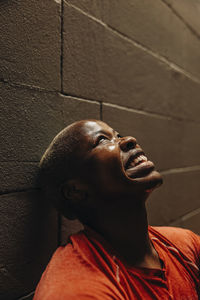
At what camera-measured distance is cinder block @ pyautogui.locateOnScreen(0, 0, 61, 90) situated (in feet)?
3.53

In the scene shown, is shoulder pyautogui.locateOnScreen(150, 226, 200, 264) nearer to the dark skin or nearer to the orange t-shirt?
the orange t-shirt

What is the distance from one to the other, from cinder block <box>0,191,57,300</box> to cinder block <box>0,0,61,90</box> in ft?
1.51

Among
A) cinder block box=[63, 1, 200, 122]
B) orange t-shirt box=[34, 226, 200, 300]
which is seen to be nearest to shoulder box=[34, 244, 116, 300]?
orange t-shirt box=[34, 226, 200, 300]

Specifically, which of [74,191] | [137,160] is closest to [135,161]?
[137,160]

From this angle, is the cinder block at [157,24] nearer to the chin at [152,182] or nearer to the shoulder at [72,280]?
the chin at [152,182]

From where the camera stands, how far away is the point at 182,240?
1266 millimetres

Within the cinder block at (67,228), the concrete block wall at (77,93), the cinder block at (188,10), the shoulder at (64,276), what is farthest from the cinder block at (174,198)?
the cinder block at (188,10)

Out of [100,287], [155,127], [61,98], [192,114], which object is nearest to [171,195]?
[155,127]

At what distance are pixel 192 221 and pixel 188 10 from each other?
1664 millimetres


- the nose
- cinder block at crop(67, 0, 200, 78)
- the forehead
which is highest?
cinder block at crop(67, 0, 200, 78)

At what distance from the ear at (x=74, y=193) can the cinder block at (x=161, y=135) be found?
0.59m

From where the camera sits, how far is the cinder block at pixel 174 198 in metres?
1.92

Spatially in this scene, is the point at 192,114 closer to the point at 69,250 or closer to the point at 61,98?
the point at 61,98

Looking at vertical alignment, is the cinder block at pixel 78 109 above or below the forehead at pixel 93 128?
above
